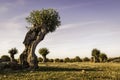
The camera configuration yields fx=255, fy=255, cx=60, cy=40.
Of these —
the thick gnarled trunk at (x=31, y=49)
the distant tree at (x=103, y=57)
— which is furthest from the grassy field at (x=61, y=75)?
the distant tree at (x=103, y=57)

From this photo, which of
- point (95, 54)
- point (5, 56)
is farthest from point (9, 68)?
point (95, 54)

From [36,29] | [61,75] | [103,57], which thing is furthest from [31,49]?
[103,57]

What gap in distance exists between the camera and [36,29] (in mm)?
50281

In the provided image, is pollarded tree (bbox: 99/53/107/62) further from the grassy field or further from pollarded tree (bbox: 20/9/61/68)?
the grassy field

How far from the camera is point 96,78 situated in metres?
28.5

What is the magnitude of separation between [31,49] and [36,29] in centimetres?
410

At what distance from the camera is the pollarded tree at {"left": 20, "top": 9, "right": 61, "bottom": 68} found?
4919 centimetres

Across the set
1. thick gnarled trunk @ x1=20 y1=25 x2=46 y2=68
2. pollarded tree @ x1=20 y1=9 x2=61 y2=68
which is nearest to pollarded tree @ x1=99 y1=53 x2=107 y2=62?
pollarded tree @ x1=20 y1=9 x2=61 y2=68

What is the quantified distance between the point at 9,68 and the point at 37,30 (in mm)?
9729

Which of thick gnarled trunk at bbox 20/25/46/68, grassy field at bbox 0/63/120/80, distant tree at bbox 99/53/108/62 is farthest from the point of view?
distant tree at bbox 99/53/108/62

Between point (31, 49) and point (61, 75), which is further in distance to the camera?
point (31, 49)

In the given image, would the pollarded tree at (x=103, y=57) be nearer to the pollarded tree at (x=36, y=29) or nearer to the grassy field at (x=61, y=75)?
the pollarded tree at (x=36, y=29)

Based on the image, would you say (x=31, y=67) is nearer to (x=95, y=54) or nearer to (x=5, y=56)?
(x=5, y=56)

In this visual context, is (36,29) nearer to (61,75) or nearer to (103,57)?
(61,75)
